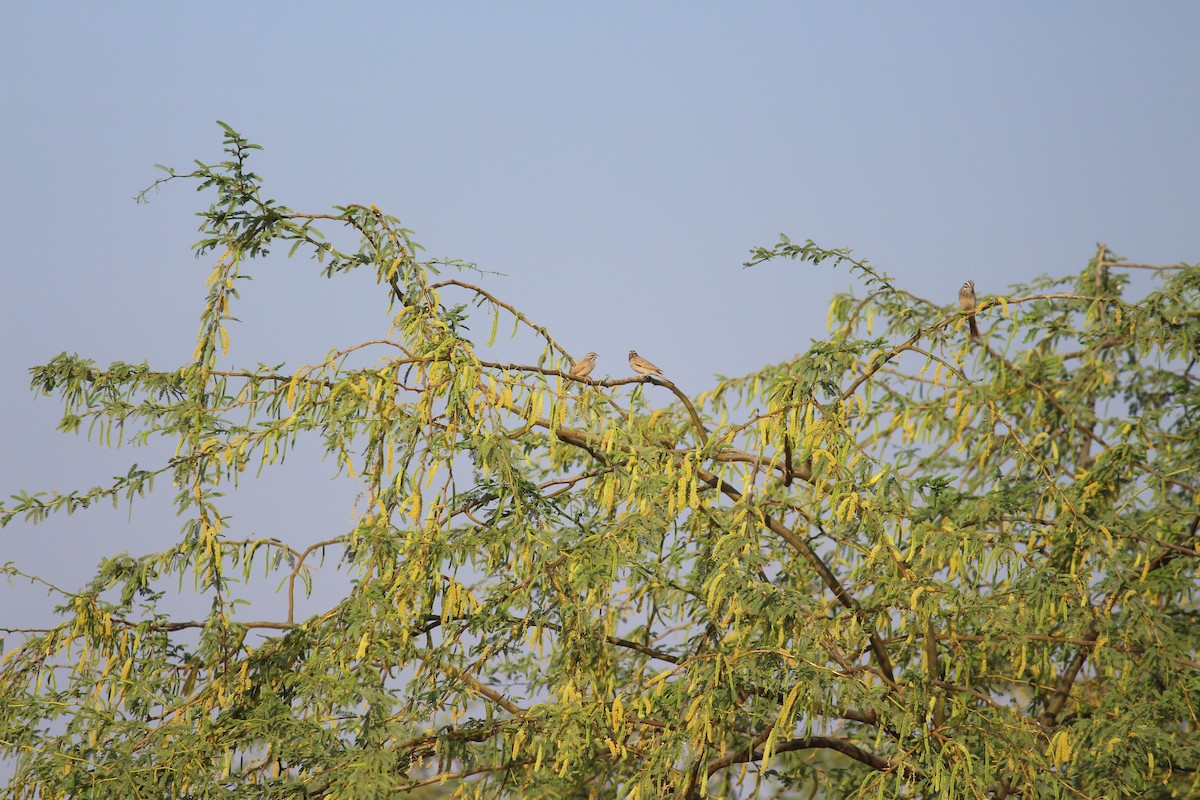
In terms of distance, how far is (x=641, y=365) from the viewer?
384 cm

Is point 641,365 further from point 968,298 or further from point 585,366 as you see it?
point 968,298

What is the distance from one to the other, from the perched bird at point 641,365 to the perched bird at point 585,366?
12 cm

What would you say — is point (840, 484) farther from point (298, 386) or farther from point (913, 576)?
point (298, 386)

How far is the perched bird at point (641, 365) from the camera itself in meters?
3.81

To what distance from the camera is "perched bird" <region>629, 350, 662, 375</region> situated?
3806mm

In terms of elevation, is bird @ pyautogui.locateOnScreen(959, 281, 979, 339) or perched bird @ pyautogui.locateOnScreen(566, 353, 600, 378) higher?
bird @ pyautogui.locateOnScreen(959, 281, 979, 339)

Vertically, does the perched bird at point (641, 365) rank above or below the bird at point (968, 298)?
below

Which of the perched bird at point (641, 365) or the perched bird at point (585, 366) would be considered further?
the perched bird at point (641, 365)

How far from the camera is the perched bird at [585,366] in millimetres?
3668

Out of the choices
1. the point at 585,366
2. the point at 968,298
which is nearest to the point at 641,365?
the point at 585,366

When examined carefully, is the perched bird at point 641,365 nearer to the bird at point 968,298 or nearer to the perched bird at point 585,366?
the perched bird at point 585,366

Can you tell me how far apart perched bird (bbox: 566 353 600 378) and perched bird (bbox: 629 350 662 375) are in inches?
4.8

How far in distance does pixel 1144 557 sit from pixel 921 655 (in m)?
0.70

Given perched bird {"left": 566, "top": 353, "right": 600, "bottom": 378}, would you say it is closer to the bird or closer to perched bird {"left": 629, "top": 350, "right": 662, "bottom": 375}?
perched bird {"left": 629, "top": 350, "right": 662, "bottom": 375}
